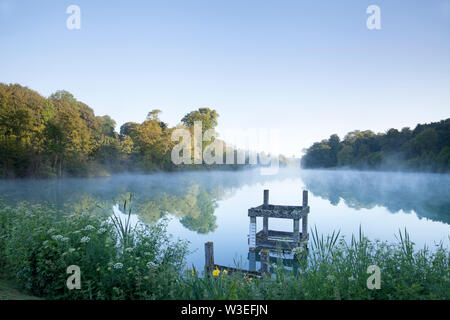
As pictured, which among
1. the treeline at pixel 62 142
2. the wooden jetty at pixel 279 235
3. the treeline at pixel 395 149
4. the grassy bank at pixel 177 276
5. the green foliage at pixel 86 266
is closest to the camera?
the grassy bank at pixel 177 276

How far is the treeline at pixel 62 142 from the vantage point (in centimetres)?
3531

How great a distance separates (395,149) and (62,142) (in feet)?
213

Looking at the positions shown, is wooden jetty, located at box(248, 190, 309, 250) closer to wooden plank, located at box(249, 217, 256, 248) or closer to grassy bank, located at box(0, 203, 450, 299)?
wooden plank, located at box(249, 217, 256, 248)

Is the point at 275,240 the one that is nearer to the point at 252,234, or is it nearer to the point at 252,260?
the point at 252,234

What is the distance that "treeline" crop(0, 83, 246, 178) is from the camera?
35.3m

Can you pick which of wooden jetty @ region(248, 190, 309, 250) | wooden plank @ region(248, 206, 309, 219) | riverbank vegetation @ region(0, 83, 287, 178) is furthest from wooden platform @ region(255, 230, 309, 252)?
riverbank vegetation @ region(0, 83, 287, 178)

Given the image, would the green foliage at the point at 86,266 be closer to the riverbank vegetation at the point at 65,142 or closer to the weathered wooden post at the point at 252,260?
the weathered wooden post at the point at 252,260

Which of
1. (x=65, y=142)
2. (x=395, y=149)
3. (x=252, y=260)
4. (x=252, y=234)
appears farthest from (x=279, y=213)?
(x=395, y=149)

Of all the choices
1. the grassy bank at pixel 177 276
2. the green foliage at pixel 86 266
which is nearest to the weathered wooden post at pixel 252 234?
the green foliage at pixel 86 266

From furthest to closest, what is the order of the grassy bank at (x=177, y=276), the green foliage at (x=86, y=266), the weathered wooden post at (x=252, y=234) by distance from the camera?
the weathered wooden post at (x=252, y=234)
the green foliage at (x=86, y=266)
the grassy bank at (x=177, y=276)

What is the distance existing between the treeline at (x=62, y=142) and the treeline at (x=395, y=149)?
4757 cm

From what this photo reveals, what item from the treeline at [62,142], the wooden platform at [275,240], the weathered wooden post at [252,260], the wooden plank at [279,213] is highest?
the treeline at [62,142]
